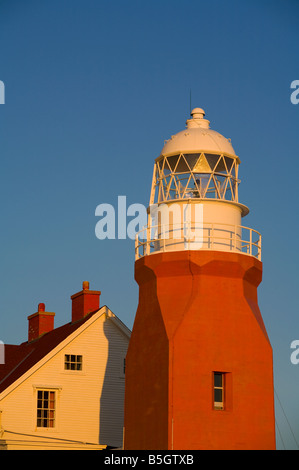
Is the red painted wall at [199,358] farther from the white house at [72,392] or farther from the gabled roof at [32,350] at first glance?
the gabled roof at [32,350]

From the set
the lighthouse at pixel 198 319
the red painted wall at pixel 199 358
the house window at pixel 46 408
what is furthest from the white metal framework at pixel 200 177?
the house window at pixel 46 408

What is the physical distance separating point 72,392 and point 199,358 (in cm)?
1317

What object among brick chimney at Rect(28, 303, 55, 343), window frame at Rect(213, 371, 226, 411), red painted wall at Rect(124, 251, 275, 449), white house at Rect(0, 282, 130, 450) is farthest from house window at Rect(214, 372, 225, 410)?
brick chimney at Rect(28, 303, 55, 343)

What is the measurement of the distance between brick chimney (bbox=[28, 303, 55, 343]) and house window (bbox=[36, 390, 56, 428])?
8067 millimetres

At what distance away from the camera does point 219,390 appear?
4566 cm

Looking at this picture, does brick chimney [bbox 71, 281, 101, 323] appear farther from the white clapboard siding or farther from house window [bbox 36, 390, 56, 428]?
house window [bbox 36, 390, 56, 428]

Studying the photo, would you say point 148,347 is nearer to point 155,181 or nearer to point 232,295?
point 232,295

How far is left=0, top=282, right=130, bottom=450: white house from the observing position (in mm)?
55469

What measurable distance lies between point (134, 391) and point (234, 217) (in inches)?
338

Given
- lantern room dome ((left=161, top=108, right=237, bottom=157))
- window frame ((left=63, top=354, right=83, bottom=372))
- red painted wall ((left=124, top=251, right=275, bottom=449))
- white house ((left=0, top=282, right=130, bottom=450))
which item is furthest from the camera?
window frame ((left=63, top=354, right=83, bottom=372))

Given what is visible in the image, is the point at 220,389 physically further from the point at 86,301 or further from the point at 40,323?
the point at 40,323
